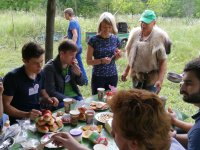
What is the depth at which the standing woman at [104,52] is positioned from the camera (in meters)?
3.29

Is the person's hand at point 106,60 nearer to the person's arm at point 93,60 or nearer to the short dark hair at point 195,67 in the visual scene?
the person's arm at point 93,60

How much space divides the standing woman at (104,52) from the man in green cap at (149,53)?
249 mm

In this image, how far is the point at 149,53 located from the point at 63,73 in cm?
112

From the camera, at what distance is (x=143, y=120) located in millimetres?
1128

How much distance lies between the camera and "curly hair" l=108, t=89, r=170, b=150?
1127 mm

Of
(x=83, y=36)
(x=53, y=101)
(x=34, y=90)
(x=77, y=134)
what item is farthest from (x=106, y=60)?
(x=83, y=36)

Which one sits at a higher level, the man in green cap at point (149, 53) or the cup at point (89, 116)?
the man in green cap at point (149, 53)

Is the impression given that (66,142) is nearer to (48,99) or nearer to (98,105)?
(98,105)

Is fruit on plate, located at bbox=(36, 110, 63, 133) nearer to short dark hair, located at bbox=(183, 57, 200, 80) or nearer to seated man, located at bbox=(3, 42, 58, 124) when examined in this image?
seated man, located at bbox=(3, 42, 58, 124)

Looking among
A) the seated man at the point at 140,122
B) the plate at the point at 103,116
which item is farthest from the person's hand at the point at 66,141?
the plate at the point at 103,116

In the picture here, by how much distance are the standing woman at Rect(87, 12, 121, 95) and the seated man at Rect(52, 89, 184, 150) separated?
6.86 ft

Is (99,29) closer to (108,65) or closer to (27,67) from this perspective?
(108,65)

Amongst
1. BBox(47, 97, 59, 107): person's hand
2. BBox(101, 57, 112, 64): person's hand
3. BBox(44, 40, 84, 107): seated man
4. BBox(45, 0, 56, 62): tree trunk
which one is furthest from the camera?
BBox(45, 0, 56, 62): tree trunk

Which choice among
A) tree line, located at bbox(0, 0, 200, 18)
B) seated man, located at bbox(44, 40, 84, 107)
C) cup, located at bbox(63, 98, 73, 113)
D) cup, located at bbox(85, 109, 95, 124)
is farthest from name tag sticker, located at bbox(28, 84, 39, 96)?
tree line, located at bbox(0, 0, 200, 18)
